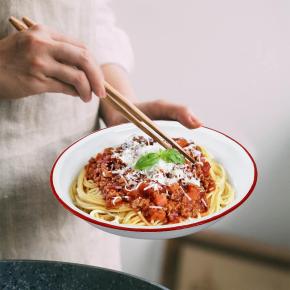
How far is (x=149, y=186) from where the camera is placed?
3.10 feet

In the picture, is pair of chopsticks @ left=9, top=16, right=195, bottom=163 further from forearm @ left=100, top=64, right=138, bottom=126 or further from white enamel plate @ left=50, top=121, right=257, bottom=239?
forearm @ left=100, top=64, right=138, bottom=126

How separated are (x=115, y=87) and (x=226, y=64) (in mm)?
773

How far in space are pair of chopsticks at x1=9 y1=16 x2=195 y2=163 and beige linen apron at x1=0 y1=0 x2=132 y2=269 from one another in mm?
144

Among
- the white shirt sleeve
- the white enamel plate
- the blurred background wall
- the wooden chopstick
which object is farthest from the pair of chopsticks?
the blurred background wall

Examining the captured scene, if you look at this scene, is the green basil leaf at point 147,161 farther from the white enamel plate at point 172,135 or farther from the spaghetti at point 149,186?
the white enamel plate at point 172,135

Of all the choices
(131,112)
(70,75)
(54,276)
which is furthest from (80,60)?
(54,276)

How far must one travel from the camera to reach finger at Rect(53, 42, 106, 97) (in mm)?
855

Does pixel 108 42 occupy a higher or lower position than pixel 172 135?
higher

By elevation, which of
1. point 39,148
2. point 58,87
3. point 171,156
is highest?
point 58,87

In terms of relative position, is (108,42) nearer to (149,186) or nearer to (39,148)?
(39,148)

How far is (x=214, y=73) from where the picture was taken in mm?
1940

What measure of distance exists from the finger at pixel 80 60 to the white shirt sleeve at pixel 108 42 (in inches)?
17.0

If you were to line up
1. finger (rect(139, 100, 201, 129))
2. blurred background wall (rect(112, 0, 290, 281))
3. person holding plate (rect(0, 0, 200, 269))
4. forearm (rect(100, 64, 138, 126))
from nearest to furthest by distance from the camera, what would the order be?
person holding plate (rect(0, 0, 200, 269)), finger (rect(139, 100, 201, 129)), forearm (rect(100, 64, 138, 126)), blurred background wall (rect(112, 0, 290, 281))

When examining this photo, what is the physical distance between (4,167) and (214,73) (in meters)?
1.10
